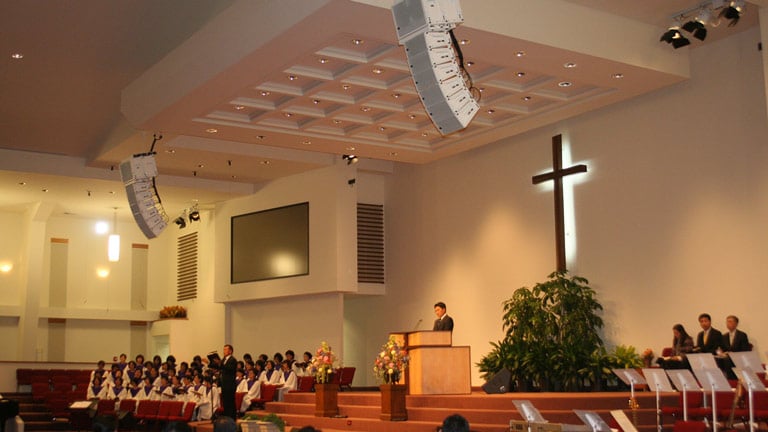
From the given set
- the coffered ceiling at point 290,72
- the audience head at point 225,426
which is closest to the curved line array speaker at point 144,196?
the coffered ceiling at point 290,72

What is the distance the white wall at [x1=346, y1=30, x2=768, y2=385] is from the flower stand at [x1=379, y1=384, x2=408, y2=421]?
10.8 ft

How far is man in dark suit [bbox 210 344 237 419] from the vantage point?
43.6 ft

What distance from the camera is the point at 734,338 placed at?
10.9 m

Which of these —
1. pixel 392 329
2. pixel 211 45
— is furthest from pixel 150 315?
pixel 211 45

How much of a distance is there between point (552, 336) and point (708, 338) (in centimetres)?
242

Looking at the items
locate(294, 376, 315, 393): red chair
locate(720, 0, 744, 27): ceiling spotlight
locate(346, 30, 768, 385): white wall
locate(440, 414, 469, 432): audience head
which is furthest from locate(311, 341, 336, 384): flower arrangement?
locate(440, 414, 469, 432): audience head

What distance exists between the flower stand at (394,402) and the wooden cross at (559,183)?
328cm

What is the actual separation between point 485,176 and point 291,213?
470 centimetres

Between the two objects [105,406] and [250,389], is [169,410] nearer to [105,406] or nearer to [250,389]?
[250,389]

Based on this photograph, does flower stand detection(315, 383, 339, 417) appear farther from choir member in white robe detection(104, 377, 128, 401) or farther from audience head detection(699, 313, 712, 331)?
choir member in white robe detection(104, 377, 128, 401)

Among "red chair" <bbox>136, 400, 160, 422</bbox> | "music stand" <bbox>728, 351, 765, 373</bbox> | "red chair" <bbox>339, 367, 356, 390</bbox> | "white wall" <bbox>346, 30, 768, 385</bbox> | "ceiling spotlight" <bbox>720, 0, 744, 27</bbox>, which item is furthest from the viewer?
"red chair" <bbox>339, 367, 356, 390</bbox>

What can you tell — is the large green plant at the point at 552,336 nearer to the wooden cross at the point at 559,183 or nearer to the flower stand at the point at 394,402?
the wooden cross at the point at 559,183

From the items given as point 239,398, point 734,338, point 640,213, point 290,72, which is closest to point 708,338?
point 734,338

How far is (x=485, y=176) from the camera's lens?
50.9 feet
